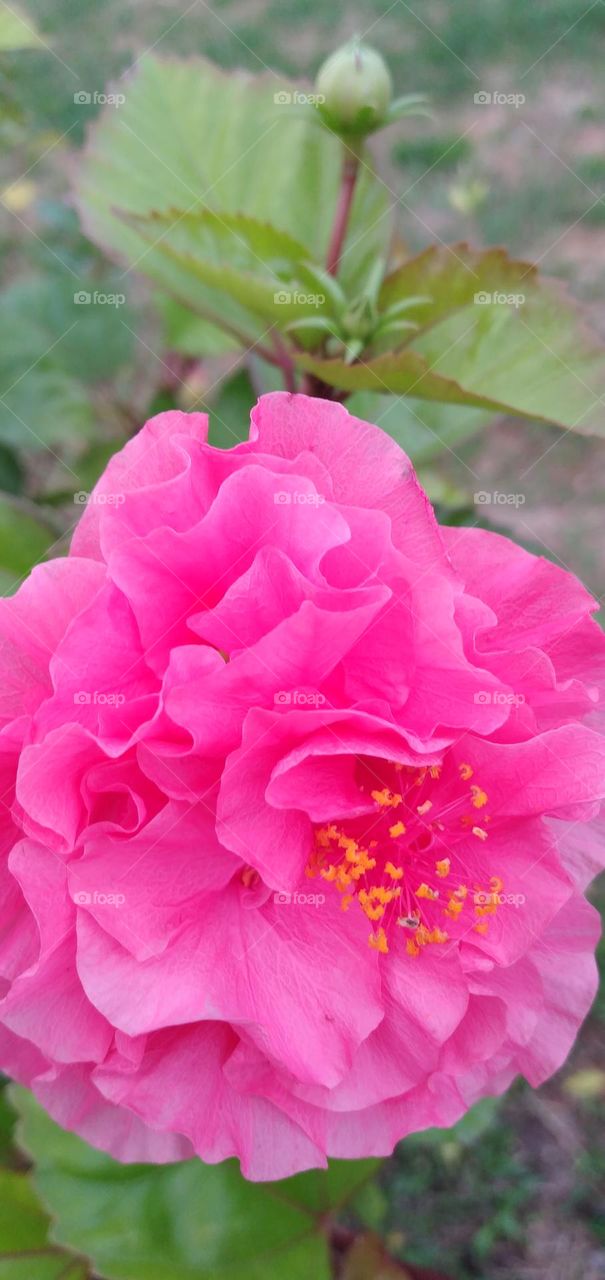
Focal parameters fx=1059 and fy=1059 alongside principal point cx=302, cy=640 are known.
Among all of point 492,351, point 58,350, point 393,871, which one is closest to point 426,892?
point 393,871

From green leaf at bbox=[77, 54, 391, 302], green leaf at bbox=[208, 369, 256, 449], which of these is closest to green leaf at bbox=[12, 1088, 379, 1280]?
green leaf at bbox=[208, 369, 256, 449]

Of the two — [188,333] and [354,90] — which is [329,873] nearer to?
[354,90]

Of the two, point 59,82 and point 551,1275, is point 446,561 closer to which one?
point 551,1275

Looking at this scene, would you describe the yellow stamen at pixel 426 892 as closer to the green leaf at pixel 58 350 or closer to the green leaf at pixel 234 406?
the green leaf at pixel 234 406

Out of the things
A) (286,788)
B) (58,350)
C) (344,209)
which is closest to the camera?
(286,788)

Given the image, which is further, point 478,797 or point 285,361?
point 285,361

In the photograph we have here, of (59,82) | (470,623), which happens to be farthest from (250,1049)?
(59,82)

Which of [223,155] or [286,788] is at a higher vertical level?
[223,155]
